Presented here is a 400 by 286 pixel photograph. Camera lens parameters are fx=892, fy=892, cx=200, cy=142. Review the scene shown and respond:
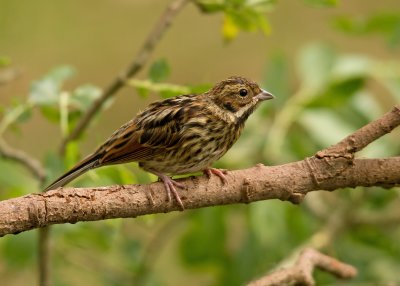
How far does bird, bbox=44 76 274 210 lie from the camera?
263 cm

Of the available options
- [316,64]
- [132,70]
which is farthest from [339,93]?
[132,70]

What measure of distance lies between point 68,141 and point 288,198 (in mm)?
891

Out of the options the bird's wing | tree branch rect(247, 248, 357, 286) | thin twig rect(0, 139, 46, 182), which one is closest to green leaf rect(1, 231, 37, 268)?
thin twig rect(0, 139, 46, 182)

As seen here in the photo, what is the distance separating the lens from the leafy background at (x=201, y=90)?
303cm

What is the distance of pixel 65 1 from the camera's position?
253 inches

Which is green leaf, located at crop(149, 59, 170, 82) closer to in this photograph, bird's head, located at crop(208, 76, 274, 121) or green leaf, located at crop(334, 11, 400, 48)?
bird's head, located at crop(208, 76, 274, 121)

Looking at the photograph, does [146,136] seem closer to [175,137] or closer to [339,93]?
[175,137]

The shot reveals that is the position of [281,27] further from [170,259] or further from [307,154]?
[307,154]

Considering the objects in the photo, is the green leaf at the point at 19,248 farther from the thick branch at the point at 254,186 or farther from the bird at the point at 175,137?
the thick branch at the point at 254,186

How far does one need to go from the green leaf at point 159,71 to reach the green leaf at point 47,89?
14.0 inches

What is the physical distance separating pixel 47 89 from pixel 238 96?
0.65 meters

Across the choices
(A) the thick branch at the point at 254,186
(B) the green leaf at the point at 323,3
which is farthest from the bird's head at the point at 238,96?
(A) the thick branch at the point at 254,186

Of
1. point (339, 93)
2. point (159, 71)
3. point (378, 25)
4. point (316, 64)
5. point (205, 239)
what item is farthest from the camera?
point (316, 64)

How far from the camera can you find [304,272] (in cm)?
266
